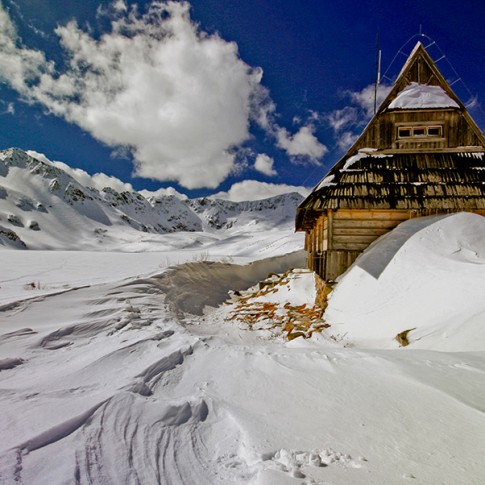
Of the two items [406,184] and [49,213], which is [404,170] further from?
[49,213]

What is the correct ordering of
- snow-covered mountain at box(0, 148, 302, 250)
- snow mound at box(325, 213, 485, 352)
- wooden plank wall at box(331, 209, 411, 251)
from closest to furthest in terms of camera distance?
1. snow mound at box(325, 213, 485, 352)
2. wooden plank wall at box(331, 209, 411, 251)
3. snow-covered mountain at box(0, 148, 302, 250)

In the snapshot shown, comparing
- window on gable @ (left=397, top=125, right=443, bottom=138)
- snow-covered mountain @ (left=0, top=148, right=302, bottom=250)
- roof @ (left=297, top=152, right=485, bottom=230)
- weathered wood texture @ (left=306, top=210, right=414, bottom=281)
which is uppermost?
snow-covered mountain @ (left=0, top=148, right=302, bottom=250)

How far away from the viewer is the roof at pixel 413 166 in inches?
326

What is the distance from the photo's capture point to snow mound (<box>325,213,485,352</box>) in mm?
4121

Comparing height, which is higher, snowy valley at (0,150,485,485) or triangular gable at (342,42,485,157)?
triangular gable at (342,42,485,157)

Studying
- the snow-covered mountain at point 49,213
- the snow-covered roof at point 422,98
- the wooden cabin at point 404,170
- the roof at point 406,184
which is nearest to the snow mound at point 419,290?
the wooden cabin at point 404,170

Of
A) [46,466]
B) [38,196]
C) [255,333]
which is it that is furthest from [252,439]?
[38,196]

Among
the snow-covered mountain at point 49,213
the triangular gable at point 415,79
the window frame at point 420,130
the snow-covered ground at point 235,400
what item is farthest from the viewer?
the snow-covered mountain at point 49,213

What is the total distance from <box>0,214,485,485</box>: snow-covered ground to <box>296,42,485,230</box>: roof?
365 centimetres

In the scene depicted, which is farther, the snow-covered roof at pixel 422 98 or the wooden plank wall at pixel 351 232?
the snow-covered roof at pixel 422 98

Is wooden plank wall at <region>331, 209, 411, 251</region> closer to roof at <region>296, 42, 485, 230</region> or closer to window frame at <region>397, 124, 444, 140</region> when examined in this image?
roof at <region>296, 42, 485, 230</region>

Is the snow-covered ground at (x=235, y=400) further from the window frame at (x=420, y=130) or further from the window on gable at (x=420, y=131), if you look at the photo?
the window on gable at (x=420, y=131)

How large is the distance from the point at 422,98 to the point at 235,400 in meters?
11.8

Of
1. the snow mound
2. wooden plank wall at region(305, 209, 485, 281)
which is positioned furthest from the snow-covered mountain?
the snow mound
